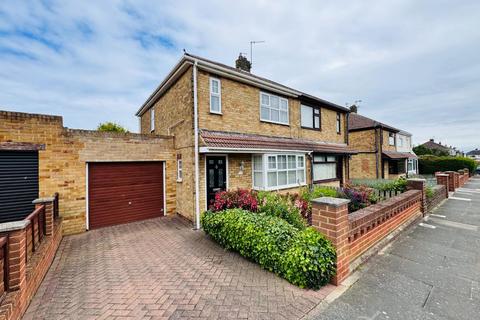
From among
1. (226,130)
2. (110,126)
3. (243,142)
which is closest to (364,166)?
(243,142)

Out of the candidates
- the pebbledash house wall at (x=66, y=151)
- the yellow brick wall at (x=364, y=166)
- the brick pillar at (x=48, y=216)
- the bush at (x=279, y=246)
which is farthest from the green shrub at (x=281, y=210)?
the yellow brick wall at (x=364, y=166)

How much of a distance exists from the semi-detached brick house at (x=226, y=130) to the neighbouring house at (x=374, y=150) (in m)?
11.4

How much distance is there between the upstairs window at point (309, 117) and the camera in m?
→ 11.9

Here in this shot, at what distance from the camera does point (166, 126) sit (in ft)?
31.8

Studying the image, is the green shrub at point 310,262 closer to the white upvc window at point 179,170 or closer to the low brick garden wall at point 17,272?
the low brick garden wall at point 17,272

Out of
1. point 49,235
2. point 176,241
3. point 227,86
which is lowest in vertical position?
point 176,241

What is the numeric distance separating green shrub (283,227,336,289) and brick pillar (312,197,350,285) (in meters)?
0.11

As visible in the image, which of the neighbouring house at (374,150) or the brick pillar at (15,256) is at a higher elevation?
the neighbouring house at (374,150)

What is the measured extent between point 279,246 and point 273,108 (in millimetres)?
7541

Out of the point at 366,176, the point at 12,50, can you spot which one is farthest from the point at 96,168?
Answer: the point at 366,176

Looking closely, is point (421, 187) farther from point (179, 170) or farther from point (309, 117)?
point (179, 170)

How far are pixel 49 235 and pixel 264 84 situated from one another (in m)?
8.89

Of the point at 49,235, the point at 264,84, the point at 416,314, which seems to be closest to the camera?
the point at 416,314

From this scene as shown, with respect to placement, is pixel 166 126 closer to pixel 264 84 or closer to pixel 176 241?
pixel 264 84
